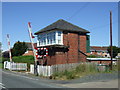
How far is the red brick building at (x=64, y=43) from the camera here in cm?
3294

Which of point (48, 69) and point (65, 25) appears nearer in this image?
point (48, 69)

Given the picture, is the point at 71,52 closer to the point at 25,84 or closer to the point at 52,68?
the point at 52,68

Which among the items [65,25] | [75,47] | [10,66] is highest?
[65,25]

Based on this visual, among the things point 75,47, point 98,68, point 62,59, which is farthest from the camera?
point 75,47

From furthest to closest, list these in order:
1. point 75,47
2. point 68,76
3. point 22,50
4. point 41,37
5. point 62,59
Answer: point 22,50, point 41,37, point 75,47, point 62,59, point 68,76

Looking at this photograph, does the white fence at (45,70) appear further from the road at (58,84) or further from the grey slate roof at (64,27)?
the grey slate roof at (64,27)

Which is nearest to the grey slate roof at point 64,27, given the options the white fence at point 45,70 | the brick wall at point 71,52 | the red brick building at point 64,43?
the red brick building at point 64,43

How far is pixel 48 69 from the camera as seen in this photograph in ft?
81.5

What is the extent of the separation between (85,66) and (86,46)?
13.3 meters

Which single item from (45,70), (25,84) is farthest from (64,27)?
(25,84)

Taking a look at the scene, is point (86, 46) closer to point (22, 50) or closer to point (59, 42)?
point (59, 42)

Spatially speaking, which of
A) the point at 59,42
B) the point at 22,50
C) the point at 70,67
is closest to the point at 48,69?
the point at 70,67

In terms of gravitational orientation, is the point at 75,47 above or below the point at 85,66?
above

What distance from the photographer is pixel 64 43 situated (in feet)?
112
